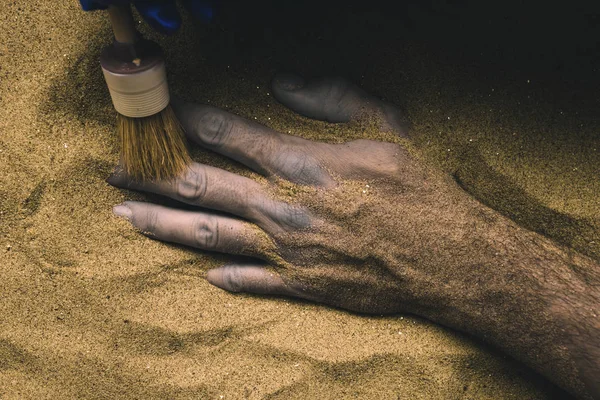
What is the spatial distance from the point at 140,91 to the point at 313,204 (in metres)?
0.43

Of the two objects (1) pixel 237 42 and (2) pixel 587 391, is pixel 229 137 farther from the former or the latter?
(2) pixel 587 391

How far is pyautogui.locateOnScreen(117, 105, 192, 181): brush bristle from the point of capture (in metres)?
1.28

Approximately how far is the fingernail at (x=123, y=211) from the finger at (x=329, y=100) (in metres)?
0.42

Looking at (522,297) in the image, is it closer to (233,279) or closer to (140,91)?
A: (233,279)

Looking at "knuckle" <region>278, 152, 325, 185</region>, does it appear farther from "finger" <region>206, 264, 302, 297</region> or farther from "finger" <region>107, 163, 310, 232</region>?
"finger" <region>206, 264, 302, 297</region>

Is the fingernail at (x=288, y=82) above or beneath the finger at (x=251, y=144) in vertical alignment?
above

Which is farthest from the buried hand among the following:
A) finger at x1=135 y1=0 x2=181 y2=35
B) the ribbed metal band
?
finger at x1=135 y1=0 x2=181 y2=35

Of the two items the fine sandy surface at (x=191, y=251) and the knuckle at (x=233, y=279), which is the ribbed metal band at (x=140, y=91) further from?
the knuckle at (x=233, y=279)

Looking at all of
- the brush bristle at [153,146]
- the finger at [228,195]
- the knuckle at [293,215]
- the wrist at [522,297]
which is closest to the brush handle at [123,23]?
the brush bristle at [153,146]

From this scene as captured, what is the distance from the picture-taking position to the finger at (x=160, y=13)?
1.11 m

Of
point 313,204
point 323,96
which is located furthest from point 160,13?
point 313,204

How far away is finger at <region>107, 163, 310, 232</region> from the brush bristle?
0.07ft

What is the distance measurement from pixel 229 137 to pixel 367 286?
450mm

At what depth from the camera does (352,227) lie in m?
1.35
